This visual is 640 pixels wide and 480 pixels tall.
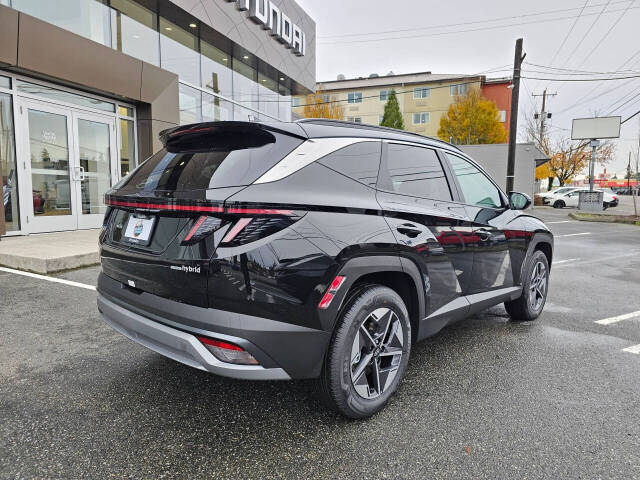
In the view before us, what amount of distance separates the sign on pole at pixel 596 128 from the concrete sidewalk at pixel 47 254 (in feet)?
114

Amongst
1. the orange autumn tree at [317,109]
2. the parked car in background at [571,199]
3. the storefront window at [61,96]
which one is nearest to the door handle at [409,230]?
the storefront window at [61,96]

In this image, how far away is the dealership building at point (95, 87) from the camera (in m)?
7.83

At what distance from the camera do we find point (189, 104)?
1191 cm

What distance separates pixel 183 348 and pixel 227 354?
228 millimetres

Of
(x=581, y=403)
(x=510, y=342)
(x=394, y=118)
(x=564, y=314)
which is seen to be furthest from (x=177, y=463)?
(x=394, y=118)

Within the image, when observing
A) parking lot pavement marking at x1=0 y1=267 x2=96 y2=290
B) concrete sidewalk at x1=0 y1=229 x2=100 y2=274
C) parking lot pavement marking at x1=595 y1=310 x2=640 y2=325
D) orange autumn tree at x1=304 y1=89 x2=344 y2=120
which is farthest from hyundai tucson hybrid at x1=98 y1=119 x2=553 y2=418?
orange autumn tree at x1=304 y1=89 x2=344 y2=120

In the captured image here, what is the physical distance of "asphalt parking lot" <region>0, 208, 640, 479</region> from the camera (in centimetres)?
197

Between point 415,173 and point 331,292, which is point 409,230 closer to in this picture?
point 415,173

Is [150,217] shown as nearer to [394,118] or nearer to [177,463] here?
[177,463]

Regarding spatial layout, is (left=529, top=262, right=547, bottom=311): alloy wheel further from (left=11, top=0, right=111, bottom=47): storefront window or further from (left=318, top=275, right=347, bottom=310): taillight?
(left=11, top=0, right=111, bottom=47): storefront window

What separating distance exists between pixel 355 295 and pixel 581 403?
1612 millimetres

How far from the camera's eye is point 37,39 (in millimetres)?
7684

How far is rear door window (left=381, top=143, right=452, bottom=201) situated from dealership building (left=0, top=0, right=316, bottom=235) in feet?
16.7

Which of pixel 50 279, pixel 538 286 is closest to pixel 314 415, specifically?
pixel 538 286
